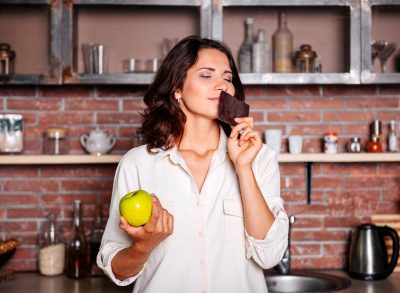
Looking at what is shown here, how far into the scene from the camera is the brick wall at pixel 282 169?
305 centimetres

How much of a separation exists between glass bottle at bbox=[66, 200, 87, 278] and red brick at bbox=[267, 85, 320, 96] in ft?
3.64

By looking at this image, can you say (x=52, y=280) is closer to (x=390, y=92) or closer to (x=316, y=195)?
(x=316, y=195)

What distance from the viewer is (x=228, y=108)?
1944mm

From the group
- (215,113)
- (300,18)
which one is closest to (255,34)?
(300,18)

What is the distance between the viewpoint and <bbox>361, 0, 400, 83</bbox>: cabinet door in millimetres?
2727

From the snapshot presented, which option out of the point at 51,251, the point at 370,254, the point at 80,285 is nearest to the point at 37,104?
the point at 51,251

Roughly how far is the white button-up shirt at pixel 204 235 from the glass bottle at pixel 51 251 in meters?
0.99

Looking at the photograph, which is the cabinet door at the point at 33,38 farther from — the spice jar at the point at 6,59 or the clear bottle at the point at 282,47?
the clear bottle at the point at 282,47

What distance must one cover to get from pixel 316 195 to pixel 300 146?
0.30 m

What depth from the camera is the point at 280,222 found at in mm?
1900

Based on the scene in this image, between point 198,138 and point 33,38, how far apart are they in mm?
1122

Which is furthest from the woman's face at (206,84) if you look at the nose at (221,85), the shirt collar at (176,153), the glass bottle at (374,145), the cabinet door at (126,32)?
the glass bottle at (374,145)

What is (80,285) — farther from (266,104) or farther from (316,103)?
(316,103)

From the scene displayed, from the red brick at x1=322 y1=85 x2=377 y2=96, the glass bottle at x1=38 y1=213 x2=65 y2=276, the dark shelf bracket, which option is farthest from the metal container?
the red brick at x1=322 y1=85 x2=377 y2=96
